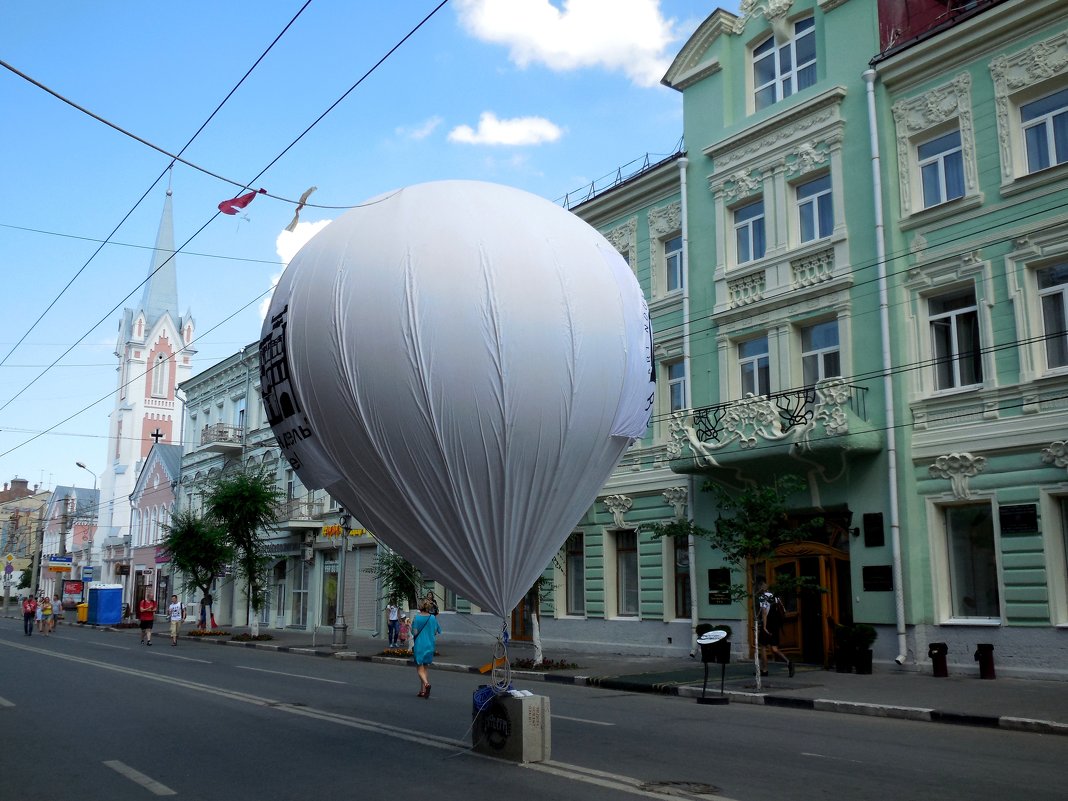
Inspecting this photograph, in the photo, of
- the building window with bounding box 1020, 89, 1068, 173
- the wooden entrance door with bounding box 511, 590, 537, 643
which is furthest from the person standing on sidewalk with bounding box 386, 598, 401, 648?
the building window with bounding box 1020, 89, 1068, 173

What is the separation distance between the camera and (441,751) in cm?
984

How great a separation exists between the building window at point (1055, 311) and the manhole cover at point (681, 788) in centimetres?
1248

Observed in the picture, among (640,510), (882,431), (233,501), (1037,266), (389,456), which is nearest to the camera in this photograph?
(389,456)

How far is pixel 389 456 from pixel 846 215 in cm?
1528

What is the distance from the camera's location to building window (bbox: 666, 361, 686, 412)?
2506cm

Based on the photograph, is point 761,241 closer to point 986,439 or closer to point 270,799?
point 986,439

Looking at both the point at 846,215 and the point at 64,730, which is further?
the point at 846,215

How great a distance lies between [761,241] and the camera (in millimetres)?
22984

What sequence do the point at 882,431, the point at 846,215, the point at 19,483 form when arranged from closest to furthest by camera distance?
1. the point at 882,431
2. the point at 846,215
3. the point at 19,483

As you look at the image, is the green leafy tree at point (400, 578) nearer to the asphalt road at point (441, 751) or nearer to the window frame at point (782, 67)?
the asphalt road at point (441, 751)

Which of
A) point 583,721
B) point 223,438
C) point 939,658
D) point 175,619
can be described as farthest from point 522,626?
point 223,438

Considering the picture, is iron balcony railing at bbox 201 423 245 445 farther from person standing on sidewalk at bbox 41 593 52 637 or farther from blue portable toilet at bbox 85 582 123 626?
person standing on sidewalk at bbox 41 593 52 637

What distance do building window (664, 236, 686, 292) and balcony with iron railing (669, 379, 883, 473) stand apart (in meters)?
4.41

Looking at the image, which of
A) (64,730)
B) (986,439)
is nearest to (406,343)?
(64,730)
